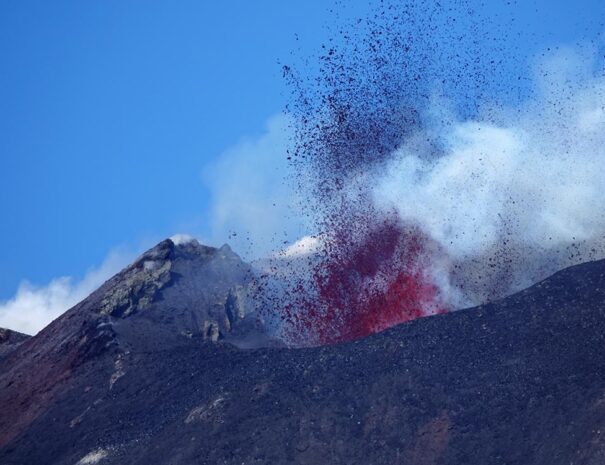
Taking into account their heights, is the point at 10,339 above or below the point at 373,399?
above

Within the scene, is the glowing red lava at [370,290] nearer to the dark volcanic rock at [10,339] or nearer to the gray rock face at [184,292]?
the gray rock face at [184,292]

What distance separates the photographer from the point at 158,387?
36781 millimetres

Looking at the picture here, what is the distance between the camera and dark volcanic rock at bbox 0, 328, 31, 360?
54500mm

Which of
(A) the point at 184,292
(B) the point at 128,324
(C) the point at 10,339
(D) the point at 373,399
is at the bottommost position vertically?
(D) the point at 373,399

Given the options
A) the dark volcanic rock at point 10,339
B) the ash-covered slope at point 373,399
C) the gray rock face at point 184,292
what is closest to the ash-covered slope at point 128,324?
the gray rock face at point 184,292

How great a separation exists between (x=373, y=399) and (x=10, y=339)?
32.5 meters

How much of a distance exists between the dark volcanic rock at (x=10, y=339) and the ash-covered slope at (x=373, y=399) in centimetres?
1514

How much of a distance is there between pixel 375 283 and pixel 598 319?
16.8 metres

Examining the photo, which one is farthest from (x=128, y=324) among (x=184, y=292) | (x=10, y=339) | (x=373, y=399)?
(x=373, y=399)

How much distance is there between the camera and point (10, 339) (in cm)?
5644

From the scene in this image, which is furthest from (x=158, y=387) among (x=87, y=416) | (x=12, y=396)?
(x=12, y=396)

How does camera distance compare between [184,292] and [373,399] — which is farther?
[184,292]

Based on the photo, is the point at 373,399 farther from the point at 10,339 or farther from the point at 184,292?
the point at 10,339

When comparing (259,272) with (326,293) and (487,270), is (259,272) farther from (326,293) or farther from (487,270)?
(487,270)
